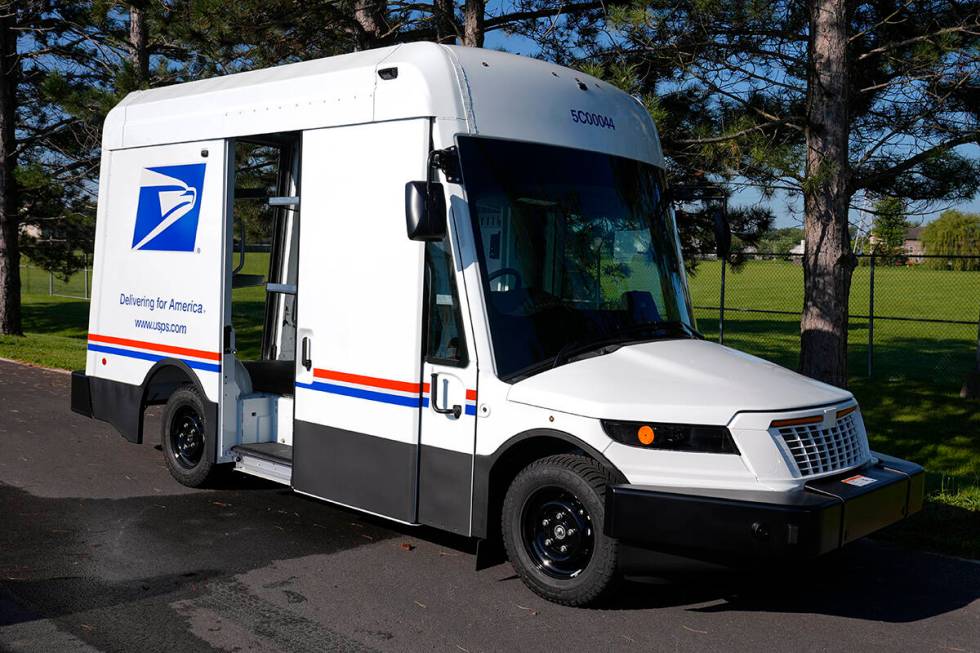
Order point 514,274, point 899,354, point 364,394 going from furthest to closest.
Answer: point 899,354, point 364,394, point 514,274

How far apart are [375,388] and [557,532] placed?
1469 mm

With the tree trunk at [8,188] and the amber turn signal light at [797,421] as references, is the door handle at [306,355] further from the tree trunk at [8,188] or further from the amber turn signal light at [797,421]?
the tree trunk at [8,188]

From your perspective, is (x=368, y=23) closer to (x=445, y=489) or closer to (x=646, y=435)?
(x=445, y=489)

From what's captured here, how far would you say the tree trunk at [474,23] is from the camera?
1209cm

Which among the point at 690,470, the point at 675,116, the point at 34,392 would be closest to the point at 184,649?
the point at 690,470

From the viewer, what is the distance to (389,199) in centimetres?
605

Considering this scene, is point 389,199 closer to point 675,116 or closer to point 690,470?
point 690,470

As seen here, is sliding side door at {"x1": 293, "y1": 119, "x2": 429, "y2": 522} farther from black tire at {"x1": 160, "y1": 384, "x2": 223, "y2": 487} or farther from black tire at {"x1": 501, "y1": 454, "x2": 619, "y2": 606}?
black tire at {"x1": 160, "y1": 384, "x2": 223, "y2": 487}

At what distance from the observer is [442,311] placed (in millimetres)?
5762

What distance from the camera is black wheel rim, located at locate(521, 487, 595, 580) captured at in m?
5.33

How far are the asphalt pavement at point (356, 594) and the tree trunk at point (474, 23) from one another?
263 inches

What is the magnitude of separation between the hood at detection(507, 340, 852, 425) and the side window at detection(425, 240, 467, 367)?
47 centimetres

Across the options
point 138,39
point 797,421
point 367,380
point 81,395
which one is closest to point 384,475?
point 367,380

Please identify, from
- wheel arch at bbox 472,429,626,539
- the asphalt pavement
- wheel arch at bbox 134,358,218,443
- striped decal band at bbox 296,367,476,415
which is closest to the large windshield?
wheel arch at bbox 472,429,626,539
